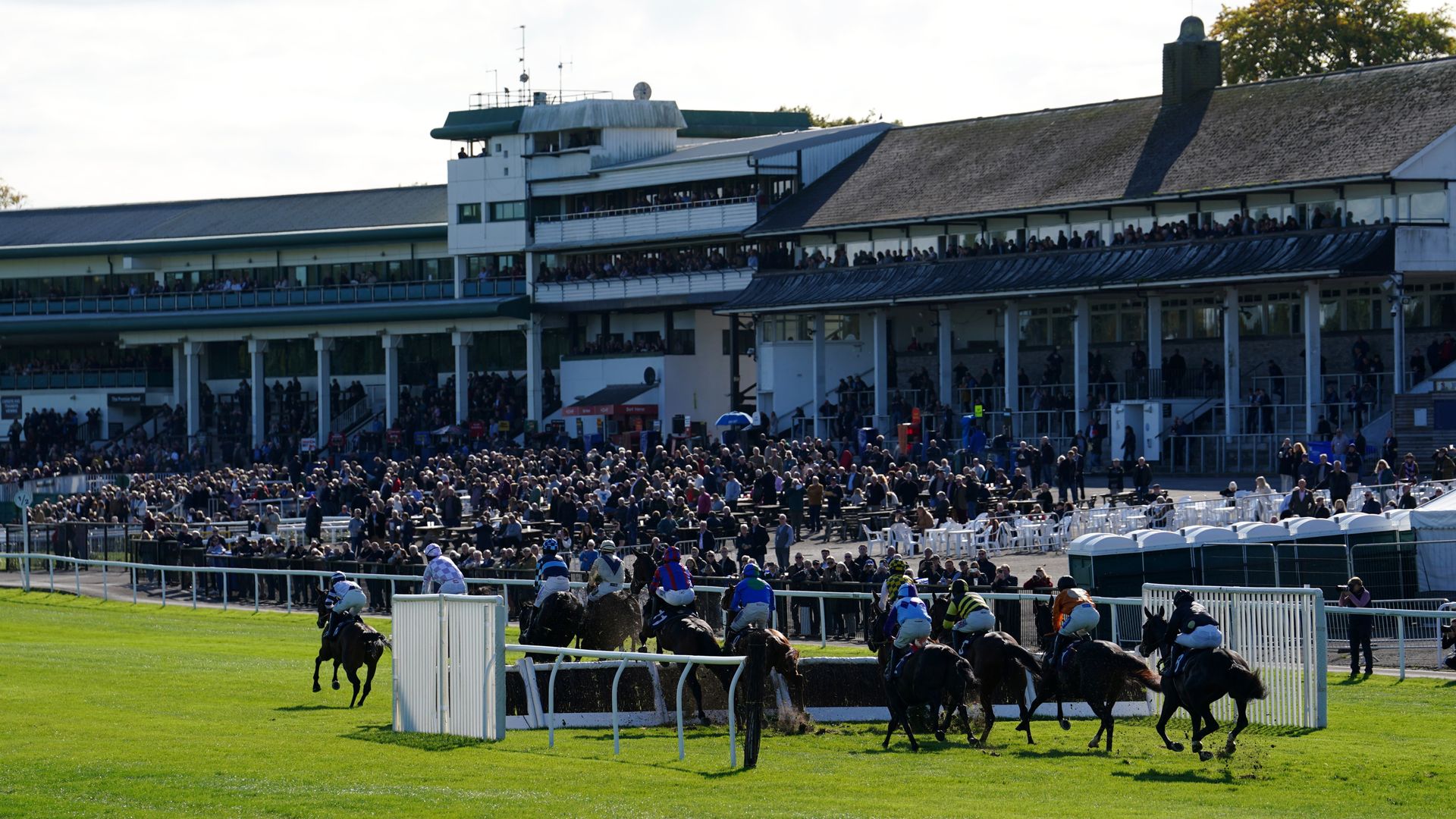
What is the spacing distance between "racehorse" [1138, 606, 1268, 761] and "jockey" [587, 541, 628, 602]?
5622mm

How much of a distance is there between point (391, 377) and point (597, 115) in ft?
37.5

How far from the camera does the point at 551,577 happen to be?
19.5 metres

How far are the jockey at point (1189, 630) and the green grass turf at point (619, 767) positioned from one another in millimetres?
854

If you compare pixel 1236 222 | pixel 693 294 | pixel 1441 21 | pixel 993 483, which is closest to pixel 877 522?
pixel 993 483

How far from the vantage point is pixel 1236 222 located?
44.8 m

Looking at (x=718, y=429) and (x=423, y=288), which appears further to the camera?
(x=423, y=288)

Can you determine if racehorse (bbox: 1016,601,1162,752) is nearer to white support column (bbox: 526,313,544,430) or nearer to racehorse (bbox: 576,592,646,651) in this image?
racehorse (bbox: 576,592,646,651)

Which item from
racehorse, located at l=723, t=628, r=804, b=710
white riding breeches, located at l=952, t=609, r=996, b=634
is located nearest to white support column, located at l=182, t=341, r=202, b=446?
racehorse, located at l=723, t=628, r=804, b=710

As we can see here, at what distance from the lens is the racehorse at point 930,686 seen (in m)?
16.5

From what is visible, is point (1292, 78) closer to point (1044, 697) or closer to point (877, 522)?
point (877, 522)

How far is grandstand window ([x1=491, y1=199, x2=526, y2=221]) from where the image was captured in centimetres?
6488

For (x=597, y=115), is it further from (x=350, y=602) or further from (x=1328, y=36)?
(x=350, y=602)

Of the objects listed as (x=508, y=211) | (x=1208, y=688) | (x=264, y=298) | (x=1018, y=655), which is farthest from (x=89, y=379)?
(x=1208, y=688)

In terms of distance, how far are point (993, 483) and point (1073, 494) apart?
1637mm
